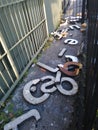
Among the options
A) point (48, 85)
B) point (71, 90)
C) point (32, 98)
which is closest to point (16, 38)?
point (48, 85)

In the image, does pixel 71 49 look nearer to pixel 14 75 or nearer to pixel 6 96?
pixel 14 75

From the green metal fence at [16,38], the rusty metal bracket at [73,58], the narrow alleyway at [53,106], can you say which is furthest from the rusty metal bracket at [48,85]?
the rusty metal bracket at [73,58]

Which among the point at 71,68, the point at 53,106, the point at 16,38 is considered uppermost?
the point at 16,38

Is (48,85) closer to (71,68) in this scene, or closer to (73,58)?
(71,68)

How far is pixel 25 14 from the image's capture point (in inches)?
166

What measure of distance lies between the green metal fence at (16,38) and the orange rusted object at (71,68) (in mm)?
1297

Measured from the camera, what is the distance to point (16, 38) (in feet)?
12.5

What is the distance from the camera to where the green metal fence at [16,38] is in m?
3.30

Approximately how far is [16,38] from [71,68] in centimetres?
203

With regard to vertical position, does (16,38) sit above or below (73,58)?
above

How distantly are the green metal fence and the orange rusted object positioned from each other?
130cm

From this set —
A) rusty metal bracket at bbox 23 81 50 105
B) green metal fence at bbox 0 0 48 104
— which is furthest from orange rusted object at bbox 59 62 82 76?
green metal fence at bbox 0 0 48 104

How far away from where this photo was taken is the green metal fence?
3.30 meters

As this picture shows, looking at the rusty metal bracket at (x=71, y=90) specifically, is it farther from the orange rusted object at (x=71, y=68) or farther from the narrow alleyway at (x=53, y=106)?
the orange rusted object at (x=71, y=68)
